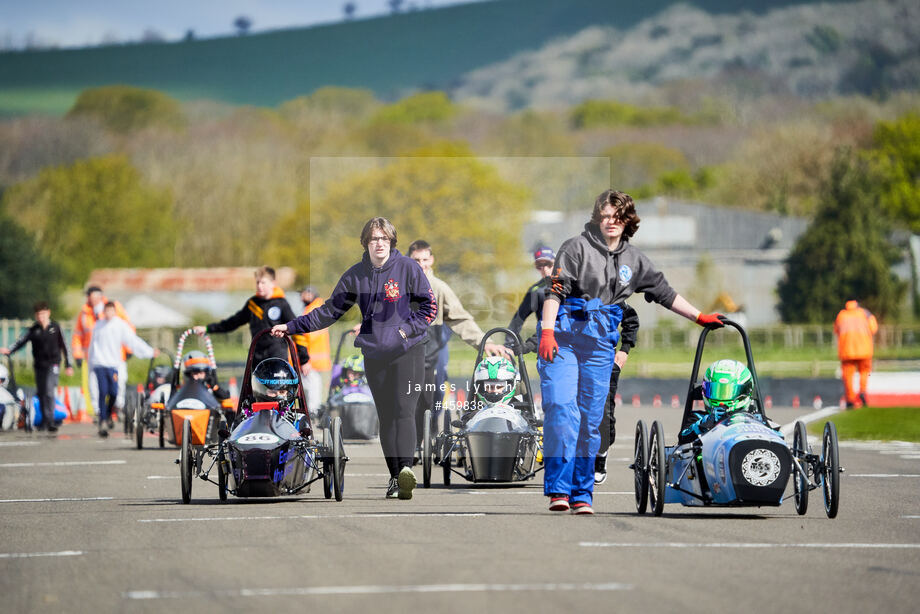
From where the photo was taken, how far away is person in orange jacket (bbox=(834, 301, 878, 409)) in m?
29.1

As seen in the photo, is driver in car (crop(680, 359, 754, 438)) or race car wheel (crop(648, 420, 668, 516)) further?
driver in car (crop(680, 359, 754, 438))

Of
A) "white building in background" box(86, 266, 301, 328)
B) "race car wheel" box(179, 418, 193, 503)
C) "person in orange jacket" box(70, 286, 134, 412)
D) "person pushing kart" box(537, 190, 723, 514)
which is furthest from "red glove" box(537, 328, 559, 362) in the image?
"white building in background" box(86, 266, 301, 328)

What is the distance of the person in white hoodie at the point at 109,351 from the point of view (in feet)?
79.4

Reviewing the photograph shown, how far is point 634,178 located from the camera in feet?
516

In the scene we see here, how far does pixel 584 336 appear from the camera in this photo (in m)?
11.9

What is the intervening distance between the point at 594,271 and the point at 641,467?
146 centimetres

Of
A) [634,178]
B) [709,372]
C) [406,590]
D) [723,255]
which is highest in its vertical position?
[634,178]

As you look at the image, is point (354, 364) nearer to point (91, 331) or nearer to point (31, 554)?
point (91, 331)

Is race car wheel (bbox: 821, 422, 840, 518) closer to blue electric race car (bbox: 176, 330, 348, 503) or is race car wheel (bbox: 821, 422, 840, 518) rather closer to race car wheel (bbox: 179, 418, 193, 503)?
blue electric race car (bbox: 176, 330, 348, 503)

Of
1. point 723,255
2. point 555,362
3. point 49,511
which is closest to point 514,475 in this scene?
point 555,362

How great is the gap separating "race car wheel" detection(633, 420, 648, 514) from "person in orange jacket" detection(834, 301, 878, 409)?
17368mm

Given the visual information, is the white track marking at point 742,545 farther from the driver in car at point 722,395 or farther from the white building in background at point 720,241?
the white building in background at point 720,241

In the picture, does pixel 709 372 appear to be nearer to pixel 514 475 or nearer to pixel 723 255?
pixel 514 475

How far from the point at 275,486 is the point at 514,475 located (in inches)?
95.1
